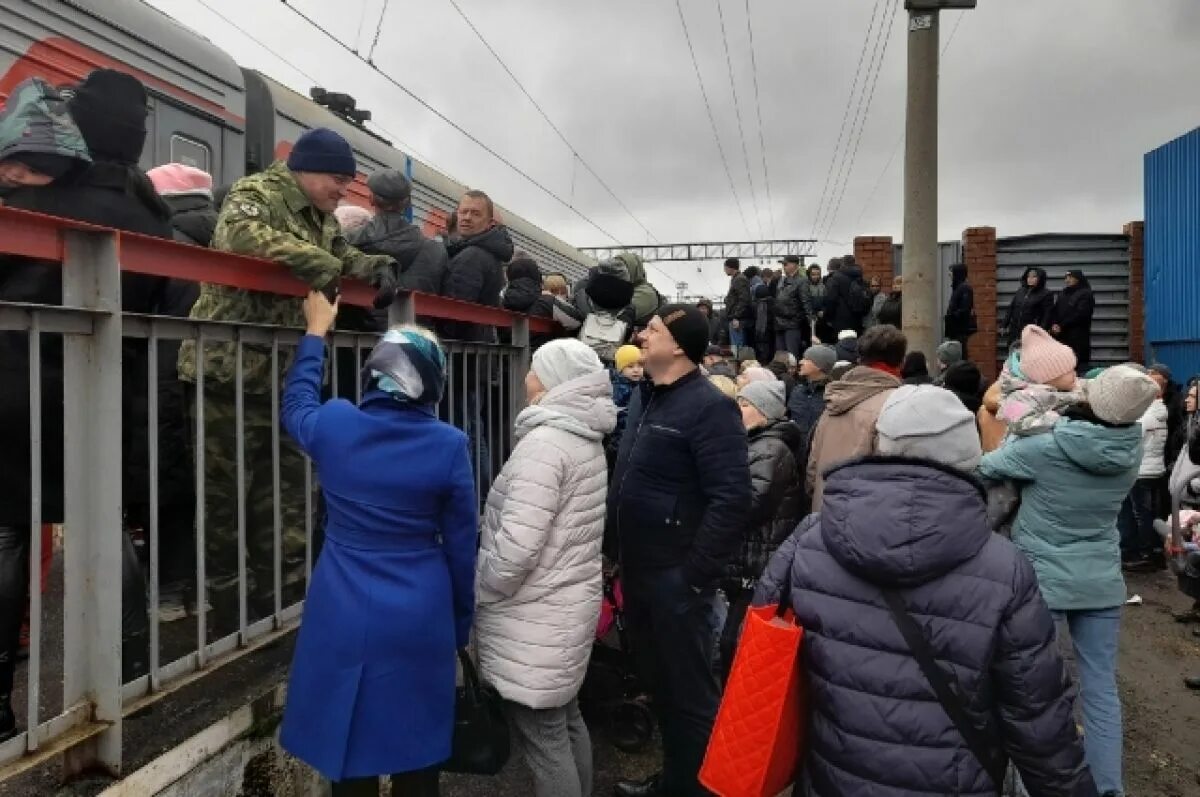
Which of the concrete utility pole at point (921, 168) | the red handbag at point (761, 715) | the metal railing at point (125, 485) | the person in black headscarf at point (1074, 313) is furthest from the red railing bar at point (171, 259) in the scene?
the person in black headscarf at point (1074, 313)

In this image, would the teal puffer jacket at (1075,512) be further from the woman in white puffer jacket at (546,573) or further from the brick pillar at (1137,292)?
the brick pillar at (1137,292)

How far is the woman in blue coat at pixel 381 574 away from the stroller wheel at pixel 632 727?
5.76 feet

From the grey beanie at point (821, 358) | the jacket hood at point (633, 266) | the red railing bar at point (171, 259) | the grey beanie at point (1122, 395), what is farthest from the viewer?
the grey beanie at point (821, 358)

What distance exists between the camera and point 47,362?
239cm

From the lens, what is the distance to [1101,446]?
3268mm

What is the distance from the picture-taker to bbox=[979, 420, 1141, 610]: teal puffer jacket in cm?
332

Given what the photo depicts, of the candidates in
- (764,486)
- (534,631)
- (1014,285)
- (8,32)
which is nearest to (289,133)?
(8,32)

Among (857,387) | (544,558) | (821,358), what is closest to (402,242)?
(544,558)

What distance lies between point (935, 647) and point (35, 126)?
2.76 m

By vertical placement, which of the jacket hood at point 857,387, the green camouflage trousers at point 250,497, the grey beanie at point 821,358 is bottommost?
the green camouflage trousers at point 250,497

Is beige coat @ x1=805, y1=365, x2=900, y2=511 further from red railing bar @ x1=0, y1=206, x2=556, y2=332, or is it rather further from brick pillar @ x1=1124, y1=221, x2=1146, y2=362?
brick pillar @ x1=1124, y1=221, x2=1146, y2=362

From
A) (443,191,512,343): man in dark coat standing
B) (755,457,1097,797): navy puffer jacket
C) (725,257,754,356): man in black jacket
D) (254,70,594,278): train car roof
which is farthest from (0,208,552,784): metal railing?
(725,257,754,356): man in black jacket

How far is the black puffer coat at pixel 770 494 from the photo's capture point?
4047 millimetres

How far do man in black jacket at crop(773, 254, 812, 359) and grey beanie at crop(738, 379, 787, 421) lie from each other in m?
6.07
